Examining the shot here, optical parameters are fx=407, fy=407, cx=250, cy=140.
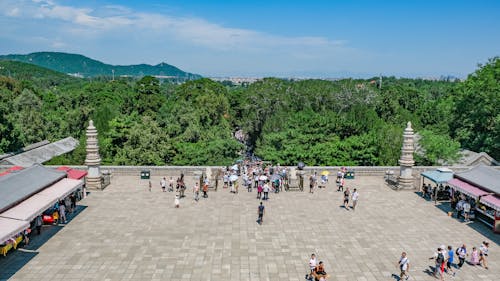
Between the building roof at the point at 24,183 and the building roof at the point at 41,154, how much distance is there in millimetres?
10820

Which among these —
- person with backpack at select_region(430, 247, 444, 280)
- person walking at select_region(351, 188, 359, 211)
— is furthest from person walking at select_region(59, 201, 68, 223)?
person with backpack at select_region(430, 247, 444, 280)

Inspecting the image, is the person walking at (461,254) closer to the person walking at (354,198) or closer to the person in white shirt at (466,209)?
the person in white shirt at (466,209)

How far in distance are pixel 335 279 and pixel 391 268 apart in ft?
8.67

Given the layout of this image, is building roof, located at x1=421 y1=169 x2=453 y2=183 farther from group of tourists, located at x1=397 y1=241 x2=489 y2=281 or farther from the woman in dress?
the woman in dress

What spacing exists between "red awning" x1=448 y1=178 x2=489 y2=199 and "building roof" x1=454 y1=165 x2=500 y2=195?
214 mm

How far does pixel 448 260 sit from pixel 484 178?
8770 millimetres

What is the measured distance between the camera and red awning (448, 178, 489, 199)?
21.8 m

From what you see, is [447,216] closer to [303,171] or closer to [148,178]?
[303,171]

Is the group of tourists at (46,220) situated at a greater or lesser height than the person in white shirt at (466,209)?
lesser

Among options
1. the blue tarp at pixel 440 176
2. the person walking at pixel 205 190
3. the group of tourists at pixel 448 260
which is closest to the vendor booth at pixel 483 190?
the blue tarp at pixel 440 176

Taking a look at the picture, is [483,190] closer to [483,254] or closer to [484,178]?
[484,178]

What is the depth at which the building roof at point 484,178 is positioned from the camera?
856 inches

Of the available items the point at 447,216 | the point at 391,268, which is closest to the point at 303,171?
the point at 447,216

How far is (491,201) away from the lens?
67.4 ft
